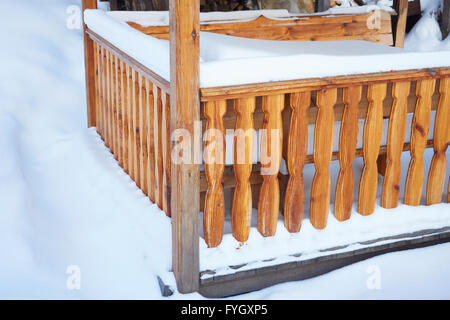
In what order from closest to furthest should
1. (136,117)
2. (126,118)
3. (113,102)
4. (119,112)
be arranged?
(136,117) < (126,118) < (119,112) < (113,102)

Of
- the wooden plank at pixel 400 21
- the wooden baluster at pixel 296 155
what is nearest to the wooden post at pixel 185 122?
the wooden baluster at pixel 296 155

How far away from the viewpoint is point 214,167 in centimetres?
300

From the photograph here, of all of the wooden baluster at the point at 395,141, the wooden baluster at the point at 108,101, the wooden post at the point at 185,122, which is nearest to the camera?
the wooden post at the point at 185,122

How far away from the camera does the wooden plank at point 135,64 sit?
3.13 metres

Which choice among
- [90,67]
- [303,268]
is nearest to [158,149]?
[303,268]

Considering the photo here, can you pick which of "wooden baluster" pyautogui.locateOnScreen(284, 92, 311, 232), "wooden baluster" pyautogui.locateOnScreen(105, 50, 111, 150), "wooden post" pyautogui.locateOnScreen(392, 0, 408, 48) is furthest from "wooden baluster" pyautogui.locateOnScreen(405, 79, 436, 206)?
"wooden baluster" pyautogui.locateOnScreen(105, 50, 111, 150)

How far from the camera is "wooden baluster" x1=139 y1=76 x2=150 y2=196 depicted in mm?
3791

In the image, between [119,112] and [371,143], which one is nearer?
[371,143]

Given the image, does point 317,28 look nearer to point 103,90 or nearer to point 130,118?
point 103,90

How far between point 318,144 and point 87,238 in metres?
1.45

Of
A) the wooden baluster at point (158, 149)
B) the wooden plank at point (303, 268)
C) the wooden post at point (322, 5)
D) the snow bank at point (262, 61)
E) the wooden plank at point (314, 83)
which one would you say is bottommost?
the wooden plank at point (303, 268)

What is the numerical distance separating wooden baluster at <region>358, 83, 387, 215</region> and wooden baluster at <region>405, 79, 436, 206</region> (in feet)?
0.76

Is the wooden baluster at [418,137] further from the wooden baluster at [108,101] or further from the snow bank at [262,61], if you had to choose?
the wooden baluster at [108,101]

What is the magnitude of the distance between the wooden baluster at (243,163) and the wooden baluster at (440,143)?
1.18 metres
